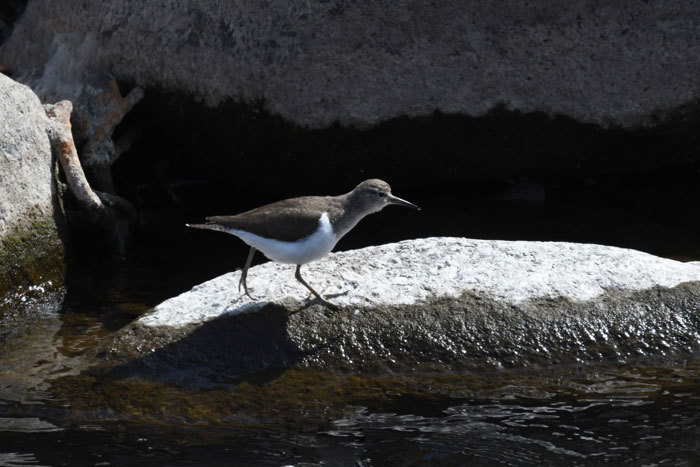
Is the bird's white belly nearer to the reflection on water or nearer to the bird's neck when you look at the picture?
the bird's neck

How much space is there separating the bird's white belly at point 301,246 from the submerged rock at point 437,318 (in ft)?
1.03

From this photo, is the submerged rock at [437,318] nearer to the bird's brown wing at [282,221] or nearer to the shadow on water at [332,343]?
the shadow on water at [332,343]

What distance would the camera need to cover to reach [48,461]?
16.8 feet

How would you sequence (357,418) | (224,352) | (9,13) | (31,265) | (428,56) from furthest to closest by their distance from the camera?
(9,13) → (428,56) → (31,265) → (224,352) → (357,418)

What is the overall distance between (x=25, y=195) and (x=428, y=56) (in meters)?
4.24

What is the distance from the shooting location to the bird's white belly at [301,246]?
6.32 m

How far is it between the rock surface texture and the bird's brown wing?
88.6 inches

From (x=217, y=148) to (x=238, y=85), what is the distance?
34.4 inches

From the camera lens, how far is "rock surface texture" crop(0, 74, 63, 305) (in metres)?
7.75

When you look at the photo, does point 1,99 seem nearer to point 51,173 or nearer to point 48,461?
point 51,173

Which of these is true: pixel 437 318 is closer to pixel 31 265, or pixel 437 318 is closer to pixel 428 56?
pixel 428 56

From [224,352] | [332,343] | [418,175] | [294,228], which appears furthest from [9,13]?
[332,343]

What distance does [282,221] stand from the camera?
6.46 metres

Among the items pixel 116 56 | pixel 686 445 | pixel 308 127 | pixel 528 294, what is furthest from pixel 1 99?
pixel 686 445
